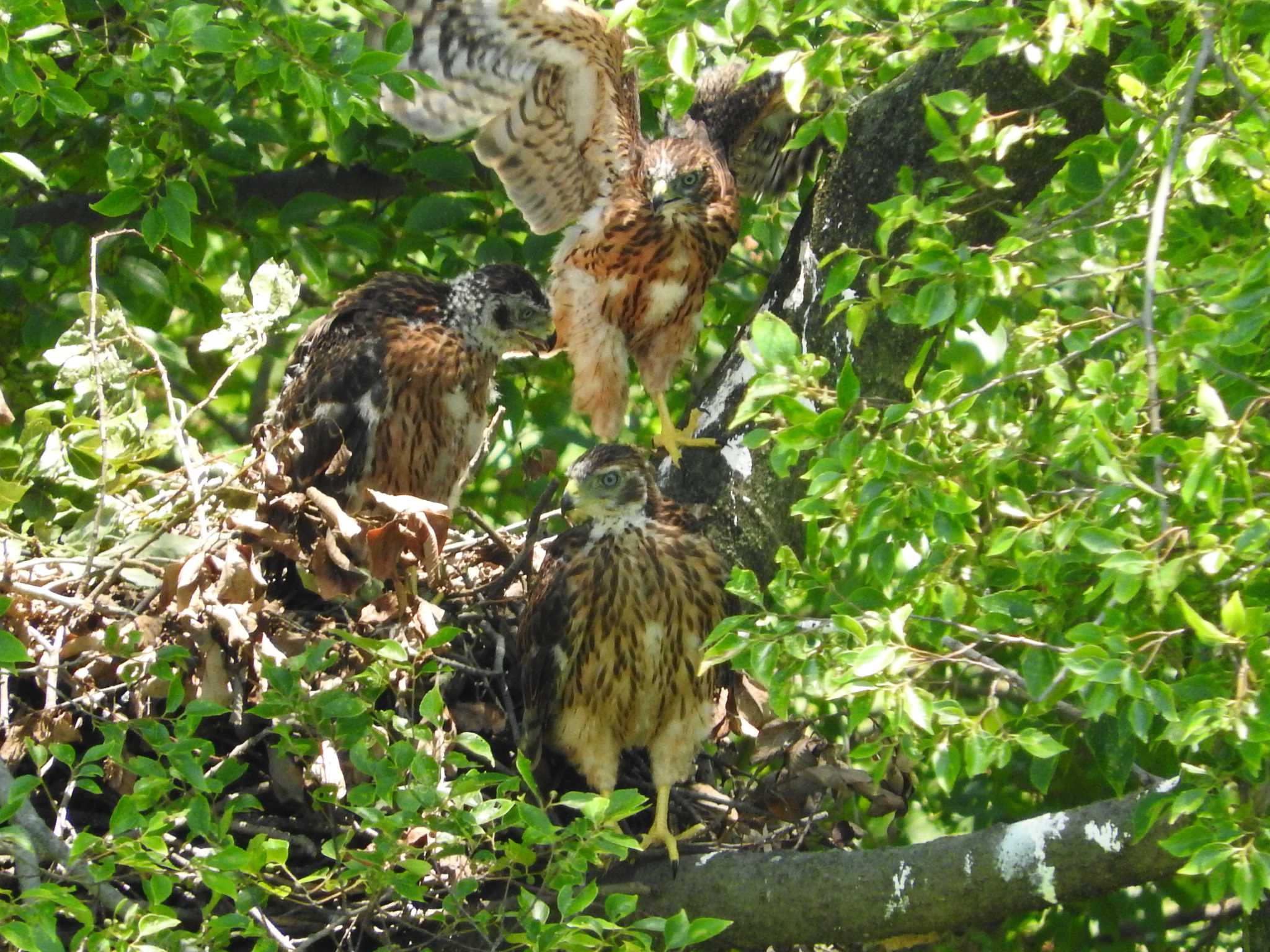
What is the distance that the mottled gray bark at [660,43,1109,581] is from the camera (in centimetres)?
356

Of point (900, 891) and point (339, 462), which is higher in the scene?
point (339, 462)

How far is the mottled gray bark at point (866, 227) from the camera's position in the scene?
3.56m

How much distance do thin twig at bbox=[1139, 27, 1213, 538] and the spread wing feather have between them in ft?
7.03

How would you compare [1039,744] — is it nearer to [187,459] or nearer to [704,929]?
[704,929]

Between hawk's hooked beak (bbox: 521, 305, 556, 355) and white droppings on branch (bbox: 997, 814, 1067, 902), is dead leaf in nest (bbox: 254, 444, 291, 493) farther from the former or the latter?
white droppings on branch (bbox: 997, 814, 1067, 902)

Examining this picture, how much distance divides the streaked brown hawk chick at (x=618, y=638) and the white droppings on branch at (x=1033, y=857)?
894 millimetres

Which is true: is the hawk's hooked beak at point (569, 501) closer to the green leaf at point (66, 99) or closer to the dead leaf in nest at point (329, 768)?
the dead leaf in nest at point (329, 768)

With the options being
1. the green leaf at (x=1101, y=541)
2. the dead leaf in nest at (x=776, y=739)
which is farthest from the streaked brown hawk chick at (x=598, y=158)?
the green leaf at (x=1101, y=541)

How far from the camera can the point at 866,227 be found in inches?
145

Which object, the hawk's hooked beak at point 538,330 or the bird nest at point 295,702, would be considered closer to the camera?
the bird nest at point 295,702

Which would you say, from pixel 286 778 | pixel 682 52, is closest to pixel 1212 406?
pixel 682 52

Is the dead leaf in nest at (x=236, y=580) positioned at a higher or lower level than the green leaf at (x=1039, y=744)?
lower

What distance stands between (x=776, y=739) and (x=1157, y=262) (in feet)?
5.17

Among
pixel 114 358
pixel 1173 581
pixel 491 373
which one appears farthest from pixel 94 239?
pixel 1173 581
